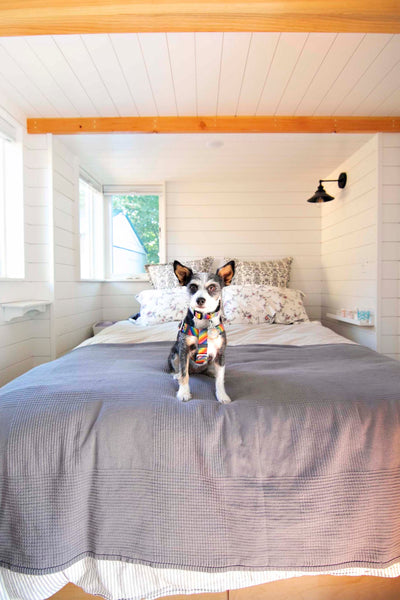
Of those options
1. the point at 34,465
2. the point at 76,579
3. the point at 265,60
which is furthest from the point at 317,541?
the point at 265,60

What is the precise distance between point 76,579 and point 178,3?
172 centimetres

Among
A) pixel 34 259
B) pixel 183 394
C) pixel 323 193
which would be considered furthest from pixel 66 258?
pixel 323 193

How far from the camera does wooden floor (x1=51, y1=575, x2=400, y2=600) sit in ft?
2.55

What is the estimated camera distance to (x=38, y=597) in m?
0.73

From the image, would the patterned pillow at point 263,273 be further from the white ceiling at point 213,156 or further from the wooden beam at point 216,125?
the wooden beam at point 216,125

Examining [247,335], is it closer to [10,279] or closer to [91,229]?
[10,279]

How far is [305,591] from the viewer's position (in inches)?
30.8

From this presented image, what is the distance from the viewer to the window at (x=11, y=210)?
1.88 m

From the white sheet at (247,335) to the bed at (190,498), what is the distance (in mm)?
910

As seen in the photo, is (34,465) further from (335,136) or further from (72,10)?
(335,136)

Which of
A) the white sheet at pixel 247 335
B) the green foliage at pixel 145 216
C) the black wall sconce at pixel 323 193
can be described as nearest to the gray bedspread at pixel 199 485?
the white sheet at pixel 247 335

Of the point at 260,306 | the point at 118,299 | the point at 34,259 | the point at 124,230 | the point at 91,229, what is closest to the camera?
the point at 34,259

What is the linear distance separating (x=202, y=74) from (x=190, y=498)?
1912 millimetres

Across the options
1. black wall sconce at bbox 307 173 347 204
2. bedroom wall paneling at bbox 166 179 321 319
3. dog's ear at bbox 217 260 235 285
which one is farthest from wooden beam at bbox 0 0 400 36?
bedroom wall paneling at bbox 166 179 321 319
